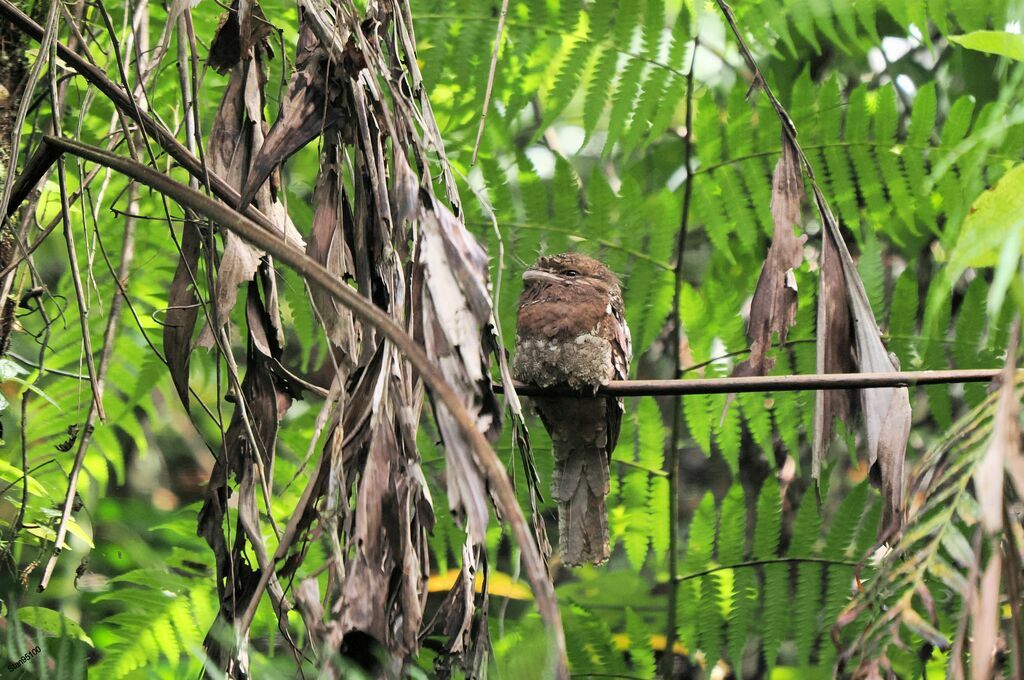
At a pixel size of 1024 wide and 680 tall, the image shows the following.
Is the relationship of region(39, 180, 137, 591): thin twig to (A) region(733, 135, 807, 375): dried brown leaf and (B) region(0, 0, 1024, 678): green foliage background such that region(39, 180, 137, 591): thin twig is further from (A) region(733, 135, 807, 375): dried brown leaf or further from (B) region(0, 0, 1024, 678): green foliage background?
(A) region(733, 135, 807, 375): dried brown leaf

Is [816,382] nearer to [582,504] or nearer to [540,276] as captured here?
[582,504]

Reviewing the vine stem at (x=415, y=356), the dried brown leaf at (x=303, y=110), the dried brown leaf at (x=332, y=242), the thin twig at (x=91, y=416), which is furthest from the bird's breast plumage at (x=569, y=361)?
the vine stem at (x=415, y=356)

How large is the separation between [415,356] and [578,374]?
1.79 meters

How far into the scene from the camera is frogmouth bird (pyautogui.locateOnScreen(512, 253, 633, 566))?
2.78 metres

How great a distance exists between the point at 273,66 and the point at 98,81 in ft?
6.24

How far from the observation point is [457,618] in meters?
1.33

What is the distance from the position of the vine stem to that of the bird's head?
5.93 feet

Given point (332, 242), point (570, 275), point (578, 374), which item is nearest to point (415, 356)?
point (332, 242)

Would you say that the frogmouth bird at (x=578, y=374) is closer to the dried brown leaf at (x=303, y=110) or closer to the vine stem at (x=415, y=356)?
the dried brown leaf at (x=303, y=110)

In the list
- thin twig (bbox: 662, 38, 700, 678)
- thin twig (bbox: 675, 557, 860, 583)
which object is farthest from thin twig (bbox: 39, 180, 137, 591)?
thin twig (bbox: 675, 557, 860, 583)

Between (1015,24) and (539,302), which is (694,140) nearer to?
(539,302)

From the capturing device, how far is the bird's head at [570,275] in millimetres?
2965

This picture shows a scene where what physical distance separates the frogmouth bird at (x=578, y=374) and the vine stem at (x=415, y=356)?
1602 millimetres

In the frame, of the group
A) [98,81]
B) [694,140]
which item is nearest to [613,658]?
[694,140]
